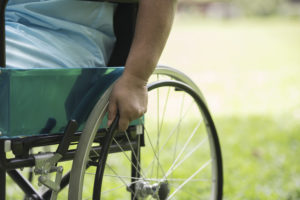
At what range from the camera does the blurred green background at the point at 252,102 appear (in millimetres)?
2463

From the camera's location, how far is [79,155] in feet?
3.59


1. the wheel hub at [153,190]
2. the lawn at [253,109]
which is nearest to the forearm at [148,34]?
the wheel hub at [153,190]

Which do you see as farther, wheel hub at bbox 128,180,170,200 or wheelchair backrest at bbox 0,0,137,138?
wheel hub at bbox 128,180,170,200

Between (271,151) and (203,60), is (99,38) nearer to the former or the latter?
(271,151)

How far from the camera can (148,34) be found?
3.57 feet

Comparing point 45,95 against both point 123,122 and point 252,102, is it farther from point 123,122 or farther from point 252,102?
point 252,102

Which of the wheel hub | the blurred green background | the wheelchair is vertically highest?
the wheelchair

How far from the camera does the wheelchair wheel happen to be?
4.29ft

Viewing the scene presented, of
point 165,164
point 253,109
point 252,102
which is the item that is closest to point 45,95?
point 165,164

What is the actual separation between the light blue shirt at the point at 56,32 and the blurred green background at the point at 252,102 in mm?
1274

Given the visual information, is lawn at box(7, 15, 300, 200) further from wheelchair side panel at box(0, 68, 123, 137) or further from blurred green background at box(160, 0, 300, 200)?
wheelchair side panel at box(0, 68, 123, 137)

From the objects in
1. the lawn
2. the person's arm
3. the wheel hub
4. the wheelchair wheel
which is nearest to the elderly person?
the person's arm

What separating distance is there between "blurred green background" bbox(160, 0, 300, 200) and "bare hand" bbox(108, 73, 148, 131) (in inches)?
49.7

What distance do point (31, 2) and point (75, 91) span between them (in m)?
0.26
